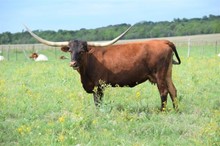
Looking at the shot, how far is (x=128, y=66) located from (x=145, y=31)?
5198 cm

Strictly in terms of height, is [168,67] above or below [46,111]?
above

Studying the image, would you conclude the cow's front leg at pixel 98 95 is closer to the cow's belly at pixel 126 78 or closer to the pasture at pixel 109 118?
the pasture at pixel 109 118

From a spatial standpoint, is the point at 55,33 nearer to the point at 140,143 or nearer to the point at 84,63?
the point at 84,63

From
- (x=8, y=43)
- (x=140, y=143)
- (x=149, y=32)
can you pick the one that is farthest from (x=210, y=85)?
(x=8, y=43)

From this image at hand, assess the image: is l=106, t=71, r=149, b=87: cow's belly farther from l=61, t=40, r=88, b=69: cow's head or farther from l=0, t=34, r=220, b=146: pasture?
l=61, t=40, r=88, b=69: cow's head

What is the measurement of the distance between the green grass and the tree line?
35.4m

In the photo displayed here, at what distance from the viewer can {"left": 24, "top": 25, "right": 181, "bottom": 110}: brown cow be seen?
9.43 metres

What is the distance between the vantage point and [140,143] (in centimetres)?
662

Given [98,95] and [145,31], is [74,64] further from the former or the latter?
[145,31]

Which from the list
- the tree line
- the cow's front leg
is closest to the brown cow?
the cow's front leg

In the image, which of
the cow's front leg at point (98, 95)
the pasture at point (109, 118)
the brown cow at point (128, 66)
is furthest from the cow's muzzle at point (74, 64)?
the pasture at point (109, 118)

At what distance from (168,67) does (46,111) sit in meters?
2.76

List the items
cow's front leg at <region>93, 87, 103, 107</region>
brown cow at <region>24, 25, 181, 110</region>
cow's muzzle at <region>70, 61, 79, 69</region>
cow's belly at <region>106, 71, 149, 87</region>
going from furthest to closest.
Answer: cow's belly at <region>106, 71, 149, 87</region> → brown cow at <region>24, 25, 181, 110</region> → cow's front leg at <region>93, 87, 103, 107</region> → cow's muzzle at <region>70, 61, 79, 69</region>

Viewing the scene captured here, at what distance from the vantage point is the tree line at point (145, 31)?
52.0 meters
